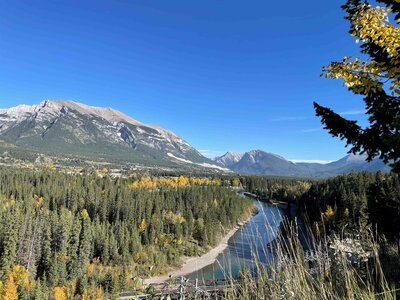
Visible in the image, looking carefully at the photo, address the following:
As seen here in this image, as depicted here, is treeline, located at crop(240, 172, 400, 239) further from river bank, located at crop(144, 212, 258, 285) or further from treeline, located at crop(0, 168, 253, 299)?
treeline, located at crop(0, 168, 253, 299)

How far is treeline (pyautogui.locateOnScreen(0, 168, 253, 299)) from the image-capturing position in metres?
53.6

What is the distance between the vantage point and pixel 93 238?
228 ft

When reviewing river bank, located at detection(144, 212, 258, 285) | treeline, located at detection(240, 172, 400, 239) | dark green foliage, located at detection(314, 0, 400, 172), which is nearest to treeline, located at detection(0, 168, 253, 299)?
river bank, located at detection(144, 212, 258, 285)

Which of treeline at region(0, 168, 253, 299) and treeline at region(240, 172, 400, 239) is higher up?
treeline at region(240, 172, 400, 239)

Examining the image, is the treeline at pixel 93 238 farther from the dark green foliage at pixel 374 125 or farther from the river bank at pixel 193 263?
the dark green foliage at pixel 374 125

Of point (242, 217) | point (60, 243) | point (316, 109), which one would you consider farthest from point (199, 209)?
point (316, 109)

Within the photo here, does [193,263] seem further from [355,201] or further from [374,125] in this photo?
[374,125]

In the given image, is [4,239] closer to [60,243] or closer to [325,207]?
[60,243]

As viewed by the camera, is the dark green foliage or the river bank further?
the river bank

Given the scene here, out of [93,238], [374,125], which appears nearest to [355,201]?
[93,238]

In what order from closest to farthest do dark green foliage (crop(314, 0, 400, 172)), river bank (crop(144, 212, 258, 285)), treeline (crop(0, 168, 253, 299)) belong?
dark green foliage (crop(314, 0, 400, 172))
treeline (crop(0, 168, 253, 299))
river bank (crop(144, 212, 258, 285))

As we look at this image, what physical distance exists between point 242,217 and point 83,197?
52693 mm

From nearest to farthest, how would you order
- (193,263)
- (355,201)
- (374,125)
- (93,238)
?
1. (374,125)
2. (355,201)
3. (93,238)
4. (193,263)

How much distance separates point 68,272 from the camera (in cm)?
6022
